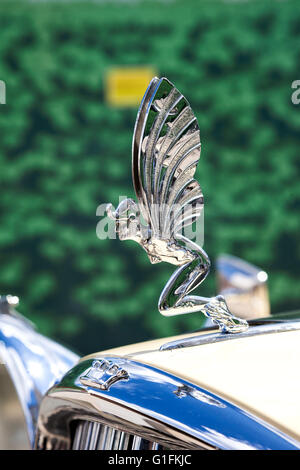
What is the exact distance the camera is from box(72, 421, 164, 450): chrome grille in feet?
3.60

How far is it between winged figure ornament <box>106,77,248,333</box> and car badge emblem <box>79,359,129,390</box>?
13cm

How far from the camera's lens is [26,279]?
5.20 meters

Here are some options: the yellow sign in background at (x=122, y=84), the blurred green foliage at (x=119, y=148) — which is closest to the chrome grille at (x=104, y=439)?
the blurred green foliage at (x=119, y=148)

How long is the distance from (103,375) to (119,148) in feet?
13.8

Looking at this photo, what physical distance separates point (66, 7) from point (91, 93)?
0.71 meters

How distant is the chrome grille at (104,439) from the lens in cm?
110

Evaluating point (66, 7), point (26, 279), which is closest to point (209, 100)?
point (66, 7)

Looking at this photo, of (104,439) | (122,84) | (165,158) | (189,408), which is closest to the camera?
(189,408)

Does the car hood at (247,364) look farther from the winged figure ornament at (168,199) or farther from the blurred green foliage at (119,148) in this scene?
the blurred green foliage at (119,148)

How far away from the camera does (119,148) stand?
5.21m

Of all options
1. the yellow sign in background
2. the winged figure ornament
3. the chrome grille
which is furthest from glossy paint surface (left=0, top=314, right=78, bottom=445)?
the yellow sign in background

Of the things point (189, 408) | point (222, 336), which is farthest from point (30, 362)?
point (189, 408)

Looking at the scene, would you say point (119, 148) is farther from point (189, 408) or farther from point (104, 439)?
point (189, 408)
